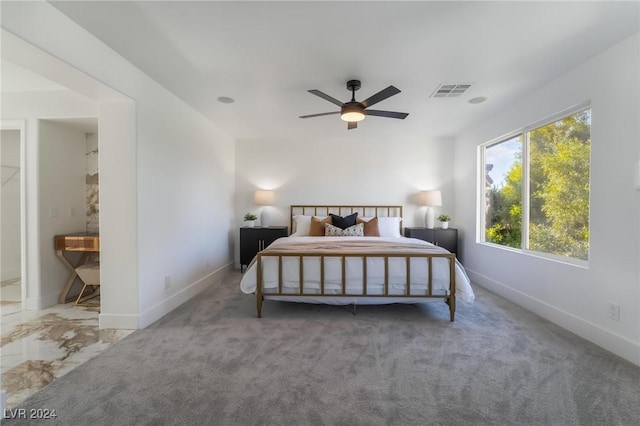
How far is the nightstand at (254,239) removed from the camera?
15.5 ft

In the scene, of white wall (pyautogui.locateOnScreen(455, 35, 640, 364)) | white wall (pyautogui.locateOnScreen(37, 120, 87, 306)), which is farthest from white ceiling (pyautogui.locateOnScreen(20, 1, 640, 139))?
white wall (pyautogui.locateOnScreen(37, 120, 87, 306))

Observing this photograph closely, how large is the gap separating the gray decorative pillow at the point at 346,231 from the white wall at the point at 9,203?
4589mm

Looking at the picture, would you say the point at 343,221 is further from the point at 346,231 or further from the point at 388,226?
the point at 388,226

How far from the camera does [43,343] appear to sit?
230 cm

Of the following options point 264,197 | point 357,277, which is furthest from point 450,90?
point 264,197

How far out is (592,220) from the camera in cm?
238

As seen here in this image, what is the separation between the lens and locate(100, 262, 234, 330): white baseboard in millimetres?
2568

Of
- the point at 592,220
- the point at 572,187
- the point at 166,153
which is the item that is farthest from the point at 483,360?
the point at 166,153

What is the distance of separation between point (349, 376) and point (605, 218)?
2433 millimetres

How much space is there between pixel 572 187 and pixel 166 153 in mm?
4196

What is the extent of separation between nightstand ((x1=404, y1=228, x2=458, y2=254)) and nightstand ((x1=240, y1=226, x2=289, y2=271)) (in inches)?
91.1

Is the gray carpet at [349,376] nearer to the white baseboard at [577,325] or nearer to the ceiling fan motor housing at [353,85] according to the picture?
the white baseboard at [577,325]

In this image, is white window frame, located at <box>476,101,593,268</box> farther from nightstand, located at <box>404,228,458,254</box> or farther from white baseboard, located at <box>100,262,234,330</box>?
white baseboard, located at <box>100,262,234,330</box>

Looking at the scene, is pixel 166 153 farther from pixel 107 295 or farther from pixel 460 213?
pixel 460 213
